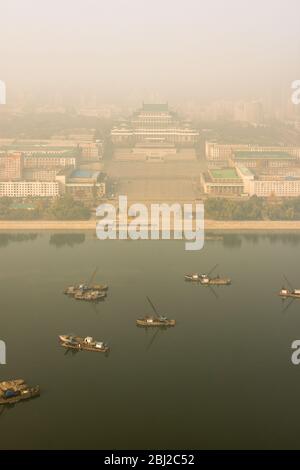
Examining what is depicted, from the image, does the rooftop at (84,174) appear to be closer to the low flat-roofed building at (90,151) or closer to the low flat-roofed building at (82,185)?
the low flat-roofed building at (82,185)

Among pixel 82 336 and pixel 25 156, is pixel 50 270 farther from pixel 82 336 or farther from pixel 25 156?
pixel 25 156

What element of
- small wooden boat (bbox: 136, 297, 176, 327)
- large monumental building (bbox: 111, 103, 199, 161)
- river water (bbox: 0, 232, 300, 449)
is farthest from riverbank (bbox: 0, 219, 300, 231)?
large monumental building (bbox: 111, 103, 199, 161)

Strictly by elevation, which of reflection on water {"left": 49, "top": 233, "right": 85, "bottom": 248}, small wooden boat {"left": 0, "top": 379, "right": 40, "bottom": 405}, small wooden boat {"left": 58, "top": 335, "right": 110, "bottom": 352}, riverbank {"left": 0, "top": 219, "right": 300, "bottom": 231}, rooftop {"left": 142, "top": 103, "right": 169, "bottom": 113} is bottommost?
small wooden boat {"left": 0, "top": 379, "right": 40, "bottom": 405}

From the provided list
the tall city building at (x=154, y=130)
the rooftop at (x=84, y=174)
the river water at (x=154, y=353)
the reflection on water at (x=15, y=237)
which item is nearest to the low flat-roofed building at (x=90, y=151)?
the tall city building at (x=154, y=130)

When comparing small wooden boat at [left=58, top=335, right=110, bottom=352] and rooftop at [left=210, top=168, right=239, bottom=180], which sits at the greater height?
rooftop at [left=210, top=168, right=239, bottom=180]

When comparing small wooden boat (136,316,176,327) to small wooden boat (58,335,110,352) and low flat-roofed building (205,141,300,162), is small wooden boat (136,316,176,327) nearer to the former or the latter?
small wooden boat (58,335,110,352)
